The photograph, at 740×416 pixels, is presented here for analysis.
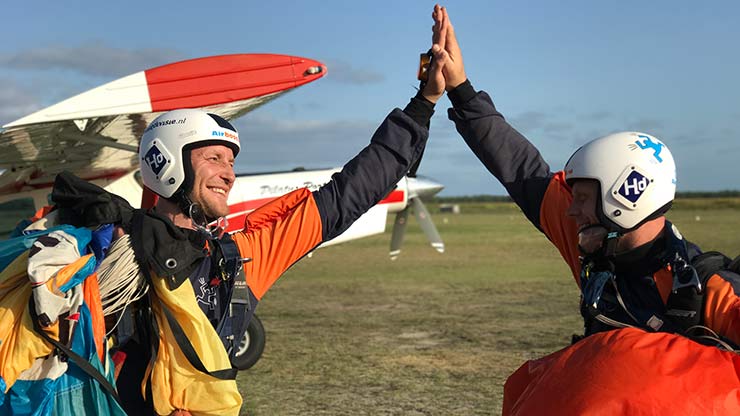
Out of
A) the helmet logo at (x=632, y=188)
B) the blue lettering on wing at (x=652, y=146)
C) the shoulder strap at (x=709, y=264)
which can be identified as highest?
the blue lettering on wing at (x=652, y=146)

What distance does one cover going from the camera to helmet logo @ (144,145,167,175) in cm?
271

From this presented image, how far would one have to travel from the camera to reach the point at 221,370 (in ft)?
7.66

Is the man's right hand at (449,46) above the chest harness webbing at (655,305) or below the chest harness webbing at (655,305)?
above

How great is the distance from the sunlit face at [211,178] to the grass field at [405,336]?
3.57 m

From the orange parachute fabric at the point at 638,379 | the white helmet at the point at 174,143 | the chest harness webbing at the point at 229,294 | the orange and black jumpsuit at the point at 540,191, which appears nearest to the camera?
the orange parachute fabric at the point at 638,379

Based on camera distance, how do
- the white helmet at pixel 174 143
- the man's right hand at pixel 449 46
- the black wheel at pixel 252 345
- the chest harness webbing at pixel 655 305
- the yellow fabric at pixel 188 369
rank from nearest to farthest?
the chest harness webbing at pixel 655 305 < the yellow fabric at pixel 188 369 < the white helmet at pixel 174 143 < the man's right hand at pixel 449 46 < the black wheel at pixel 252 345

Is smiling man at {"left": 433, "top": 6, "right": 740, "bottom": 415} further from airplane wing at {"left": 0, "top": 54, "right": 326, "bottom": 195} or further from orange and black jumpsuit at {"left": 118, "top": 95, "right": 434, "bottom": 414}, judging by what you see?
airplane wing at {"left": 0, "top": 54, "right": 326, "bottom": 195}

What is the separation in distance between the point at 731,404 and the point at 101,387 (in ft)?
5.89

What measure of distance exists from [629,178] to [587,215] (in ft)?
0.62

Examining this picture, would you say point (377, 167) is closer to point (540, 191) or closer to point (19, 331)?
point (540, 191)

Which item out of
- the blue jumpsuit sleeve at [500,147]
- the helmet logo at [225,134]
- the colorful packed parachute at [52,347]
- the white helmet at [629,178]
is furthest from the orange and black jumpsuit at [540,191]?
the colorful packed parachute at [52,347]

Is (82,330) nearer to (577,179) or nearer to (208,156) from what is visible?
(208,156)

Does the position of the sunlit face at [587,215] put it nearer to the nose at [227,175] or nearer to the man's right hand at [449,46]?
the man's right hand at [449,46]

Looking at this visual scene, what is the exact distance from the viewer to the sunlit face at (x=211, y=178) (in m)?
2.74
